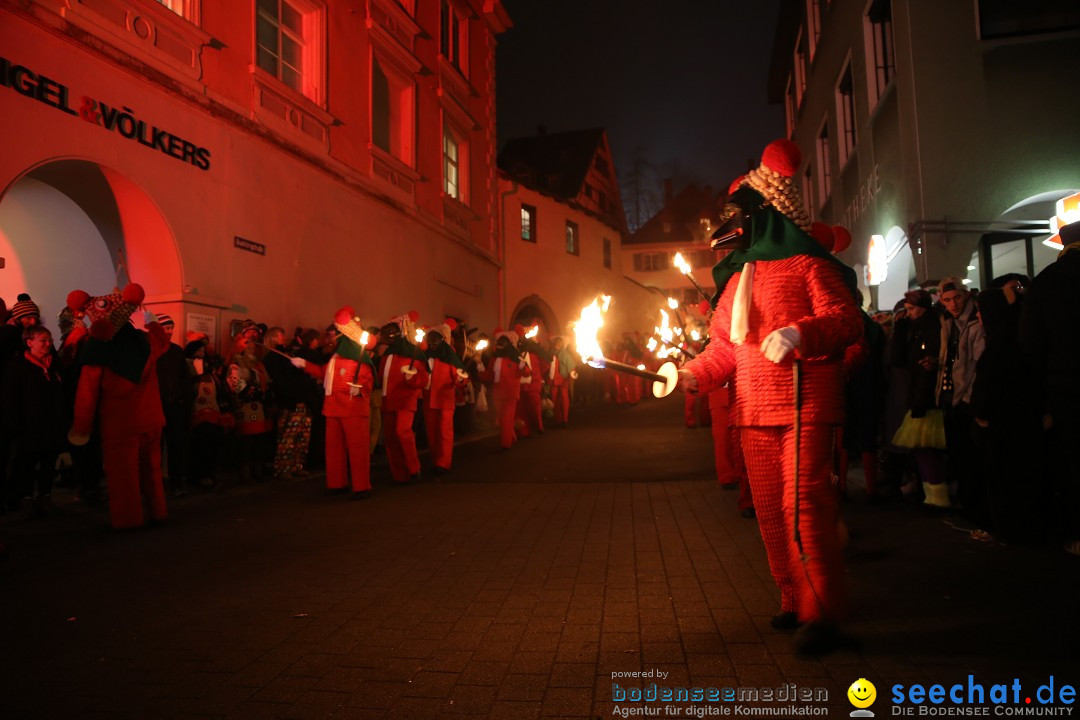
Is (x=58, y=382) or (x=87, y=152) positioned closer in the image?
(x=58, y=382)

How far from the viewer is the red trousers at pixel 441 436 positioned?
390 inches

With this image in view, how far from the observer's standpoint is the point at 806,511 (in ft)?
10.0

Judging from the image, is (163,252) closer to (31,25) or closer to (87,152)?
(87,152)

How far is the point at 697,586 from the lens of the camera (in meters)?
4.26

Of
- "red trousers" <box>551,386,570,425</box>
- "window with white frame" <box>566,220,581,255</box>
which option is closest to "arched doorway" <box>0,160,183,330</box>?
"red trousers" <box>551,386,570,425</box>

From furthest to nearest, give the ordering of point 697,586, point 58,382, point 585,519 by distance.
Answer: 1. point 58,382
2. point 585,519
3. point 697,586

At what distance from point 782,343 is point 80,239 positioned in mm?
10970

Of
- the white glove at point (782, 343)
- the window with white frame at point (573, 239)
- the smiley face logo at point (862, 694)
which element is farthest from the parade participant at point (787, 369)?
the window with white frame at point (573, 239)

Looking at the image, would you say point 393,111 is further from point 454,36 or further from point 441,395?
point 441,395

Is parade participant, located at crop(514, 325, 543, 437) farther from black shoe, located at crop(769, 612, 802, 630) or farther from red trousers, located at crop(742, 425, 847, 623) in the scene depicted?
red trousers, located at crop(742, 425, 847, 623)

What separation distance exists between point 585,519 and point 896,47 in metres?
10.2

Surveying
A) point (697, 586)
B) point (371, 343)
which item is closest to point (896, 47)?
point (371, 343)

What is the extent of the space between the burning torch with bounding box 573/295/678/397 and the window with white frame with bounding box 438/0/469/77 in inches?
710

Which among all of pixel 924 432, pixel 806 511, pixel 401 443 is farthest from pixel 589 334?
pixel 401 443
